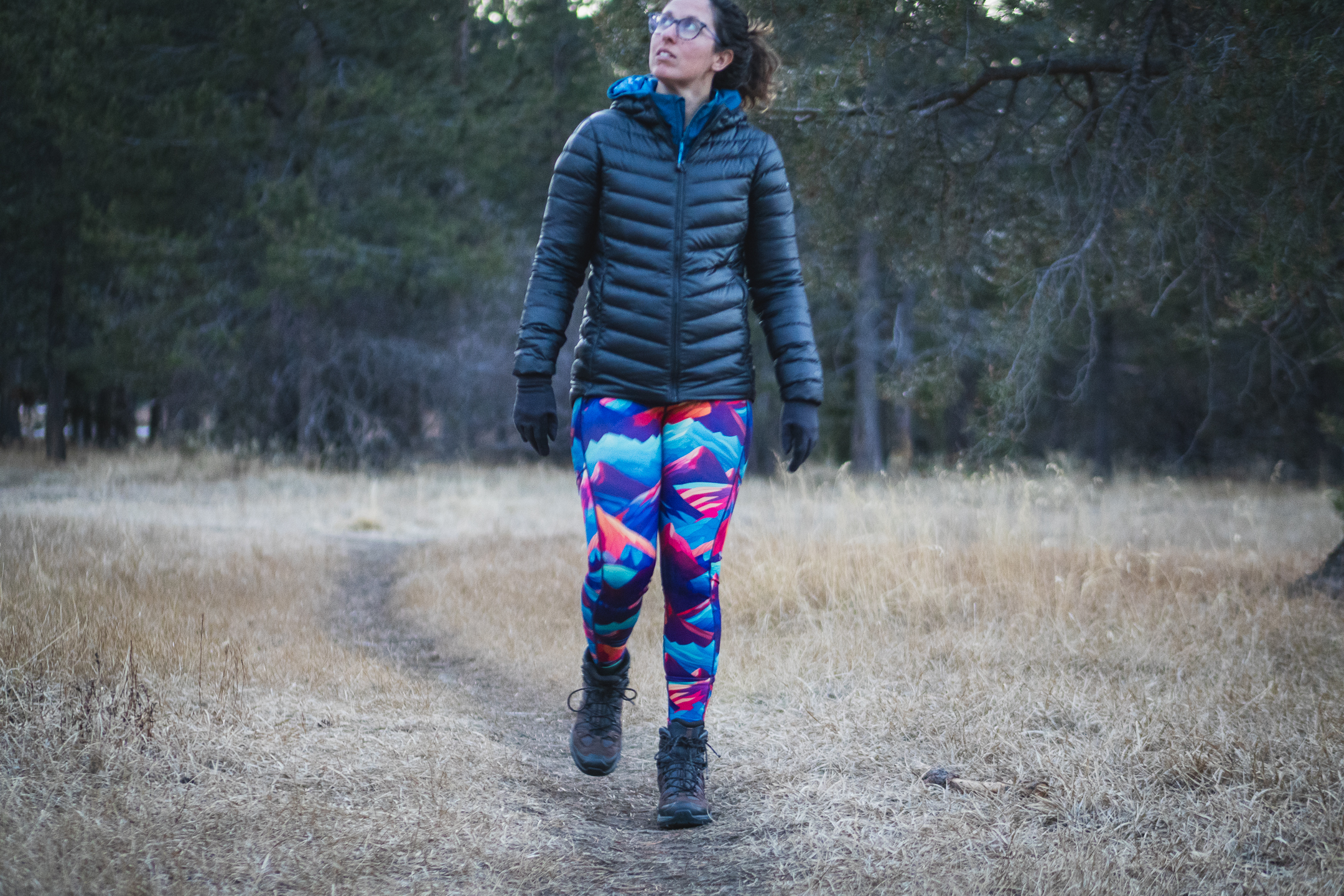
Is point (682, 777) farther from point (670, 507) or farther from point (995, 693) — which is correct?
point (995, 693)

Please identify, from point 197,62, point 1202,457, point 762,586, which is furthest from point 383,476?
point 1202,457

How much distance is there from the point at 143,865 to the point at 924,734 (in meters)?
2.45

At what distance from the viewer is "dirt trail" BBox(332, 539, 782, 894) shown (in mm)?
2547

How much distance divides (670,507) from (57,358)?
17.1 meters

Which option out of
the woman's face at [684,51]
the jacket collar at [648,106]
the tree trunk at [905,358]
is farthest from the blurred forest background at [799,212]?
the jacket collar at [648,106]

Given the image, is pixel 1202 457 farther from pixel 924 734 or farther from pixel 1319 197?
pixel 924 734

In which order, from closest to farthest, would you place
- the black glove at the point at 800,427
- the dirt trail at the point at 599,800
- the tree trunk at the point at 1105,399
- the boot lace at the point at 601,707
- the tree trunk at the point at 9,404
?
the dirt trail at the point at 599,800, the black glove at the point at 800,427, the boot lace at the point at 601,707, the tree trunk at the point at 1105,399, the tree trunk at the point at 9,404

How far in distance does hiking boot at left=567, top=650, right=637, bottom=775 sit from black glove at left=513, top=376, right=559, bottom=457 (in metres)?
0.72

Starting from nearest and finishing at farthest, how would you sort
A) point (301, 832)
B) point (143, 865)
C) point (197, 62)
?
1. point (143, 865)
2. point (301, 832)
3. point (197, 62)

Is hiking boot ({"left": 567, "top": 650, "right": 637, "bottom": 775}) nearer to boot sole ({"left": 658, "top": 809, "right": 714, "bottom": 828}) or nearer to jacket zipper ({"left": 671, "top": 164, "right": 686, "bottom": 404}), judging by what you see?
boot sole ({"left": 658, "top": 809, "right": 714, "bottom": 828})

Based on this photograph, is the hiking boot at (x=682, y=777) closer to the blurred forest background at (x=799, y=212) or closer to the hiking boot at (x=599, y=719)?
the hiking boot at (x=599, y=719)

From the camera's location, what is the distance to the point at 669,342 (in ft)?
9.66

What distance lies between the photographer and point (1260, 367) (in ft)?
59.5

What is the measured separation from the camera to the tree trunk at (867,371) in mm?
16578
